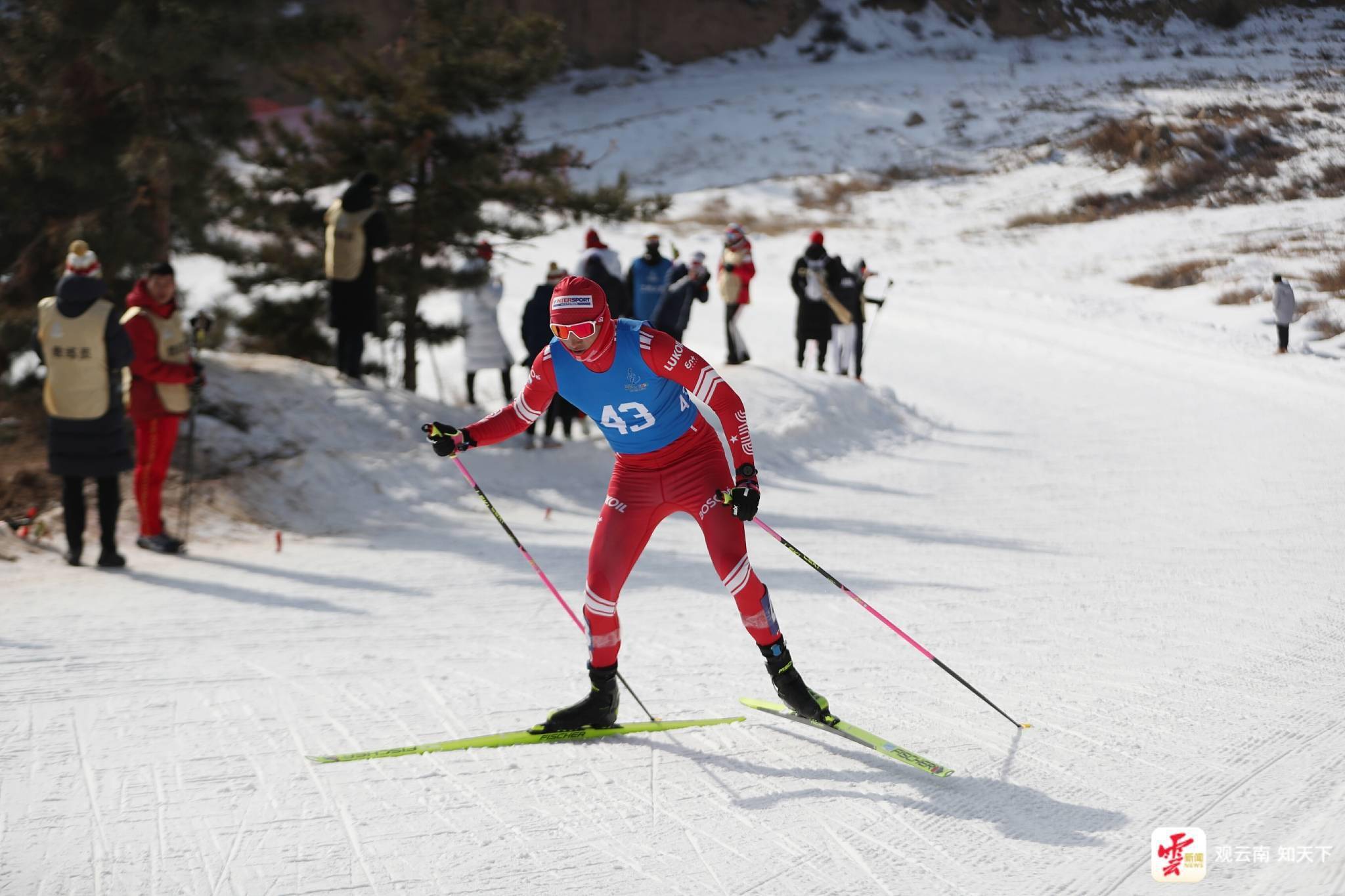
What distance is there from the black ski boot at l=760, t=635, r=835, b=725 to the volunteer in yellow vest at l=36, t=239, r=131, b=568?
16.1ft

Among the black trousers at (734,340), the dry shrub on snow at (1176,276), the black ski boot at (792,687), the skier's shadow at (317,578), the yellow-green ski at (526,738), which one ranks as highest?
the dry shrub on snow at (1176,276)

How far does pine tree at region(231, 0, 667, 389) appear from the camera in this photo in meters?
11.3

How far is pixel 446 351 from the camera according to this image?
19312 mm

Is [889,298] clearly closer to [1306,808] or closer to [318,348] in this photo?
[318,348]

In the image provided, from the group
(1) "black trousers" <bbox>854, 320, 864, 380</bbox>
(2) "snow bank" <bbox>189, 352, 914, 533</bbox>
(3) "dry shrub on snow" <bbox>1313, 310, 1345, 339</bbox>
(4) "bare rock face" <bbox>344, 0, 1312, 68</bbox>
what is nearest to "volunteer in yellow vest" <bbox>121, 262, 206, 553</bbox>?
(2) "snow bank" <bbox>189, 352, 914, 533</bbox>

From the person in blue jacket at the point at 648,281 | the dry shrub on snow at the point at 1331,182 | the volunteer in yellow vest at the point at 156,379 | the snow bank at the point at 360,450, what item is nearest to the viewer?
the volunteer in yellow vest at the point at 156,379

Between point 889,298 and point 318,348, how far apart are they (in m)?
10.8

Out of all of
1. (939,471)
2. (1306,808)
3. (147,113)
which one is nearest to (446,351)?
(147,113)

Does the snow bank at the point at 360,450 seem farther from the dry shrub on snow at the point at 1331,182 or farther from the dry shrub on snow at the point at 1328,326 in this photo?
the dry shrub on snow at the point at 1331,182

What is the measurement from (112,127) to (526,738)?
8524 millimetres

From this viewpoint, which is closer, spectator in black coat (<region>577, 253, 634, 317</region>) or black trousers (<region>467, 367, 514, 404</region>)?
spectator in black coat (<region>577, 253, 634, 317</region>)

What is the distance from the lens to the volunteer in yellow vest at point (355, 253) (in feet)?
33.2

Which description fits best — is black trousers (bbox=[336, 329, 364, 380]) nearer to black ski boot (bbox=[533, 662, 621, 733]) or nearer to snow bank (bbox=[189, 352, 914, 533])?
snow bank (bbox=[189, 352, 914, 533])

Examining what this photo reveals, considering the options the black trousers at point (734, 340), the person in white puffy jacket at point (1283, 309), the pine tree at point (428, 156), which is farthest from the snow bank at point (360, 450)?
the person in white puffy jacket at point (1283, 309)
